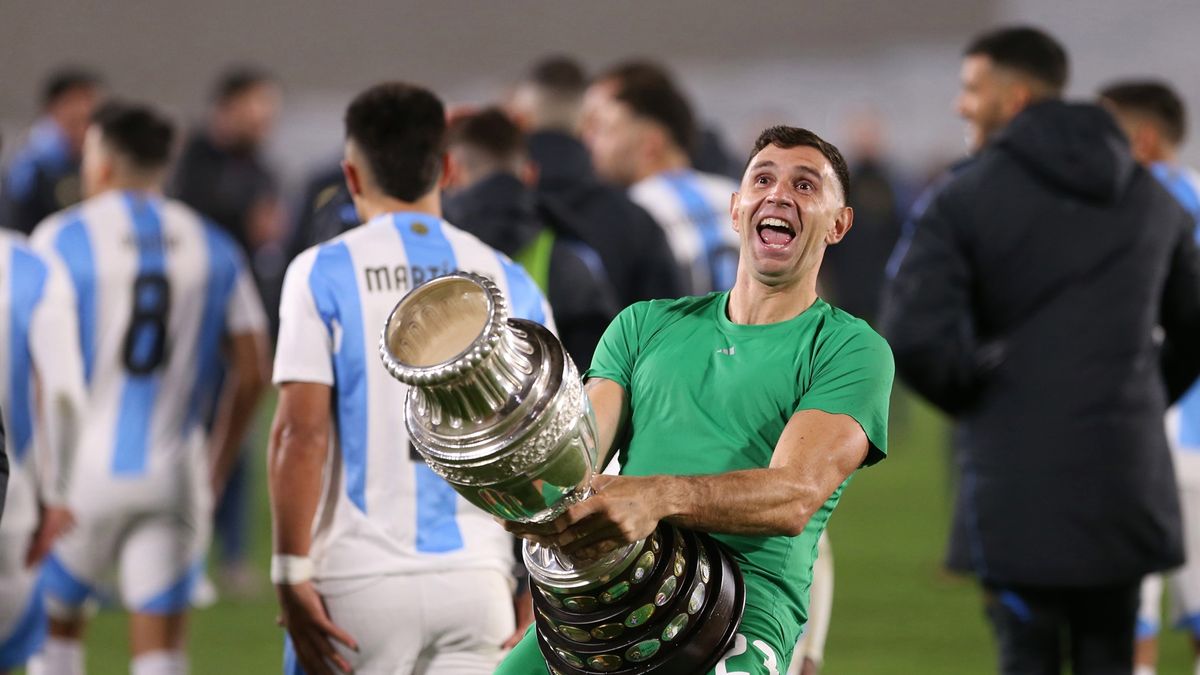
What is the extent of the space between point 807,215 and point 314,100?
66.5 ft

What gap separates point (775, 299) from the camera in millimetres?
2912

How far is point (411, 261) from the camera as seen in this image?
11.9 feet

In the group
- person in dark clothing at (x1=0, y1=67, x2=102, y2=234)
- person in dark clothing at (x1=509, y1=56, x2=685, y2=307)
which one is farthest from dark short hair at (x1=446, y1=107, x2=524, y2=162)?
person in dark clothing at (x1=0, y1=67, x2=102, y2=234)

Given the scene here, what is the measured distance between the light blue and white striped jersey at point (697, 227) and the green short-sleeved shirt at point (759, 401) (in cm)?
331

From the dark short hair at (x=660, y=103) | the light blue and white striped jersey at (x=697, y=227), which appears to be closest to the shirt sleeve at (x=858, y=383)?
the light blue and white striped jersey at (x=697, y=227)

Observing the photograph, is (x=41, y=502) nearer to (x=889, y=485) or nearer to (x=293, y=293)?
(x=293, y=293)

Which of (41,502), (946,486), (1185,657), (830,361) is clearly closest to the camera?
(830,361)

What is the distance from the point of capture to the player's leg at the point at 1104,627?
450 centimetres

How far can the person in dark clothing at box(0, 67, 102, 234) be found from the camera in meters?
8.26

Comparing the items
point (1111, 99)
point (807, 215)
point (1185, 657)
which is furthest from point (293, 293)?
point (1185, 657)

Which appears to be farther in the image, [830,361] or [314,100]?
[314,100]

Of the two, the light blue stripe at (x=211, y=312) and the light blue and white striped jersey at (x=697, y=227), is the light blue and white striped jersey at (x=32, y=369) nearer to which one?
the light blue stripe at (x=211, y=312)

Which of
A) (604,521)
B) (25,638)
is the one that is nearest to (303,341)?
(604,521)

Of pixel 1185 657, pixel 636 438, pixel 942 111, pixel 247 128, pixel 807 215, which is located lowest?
pixel 942 111
